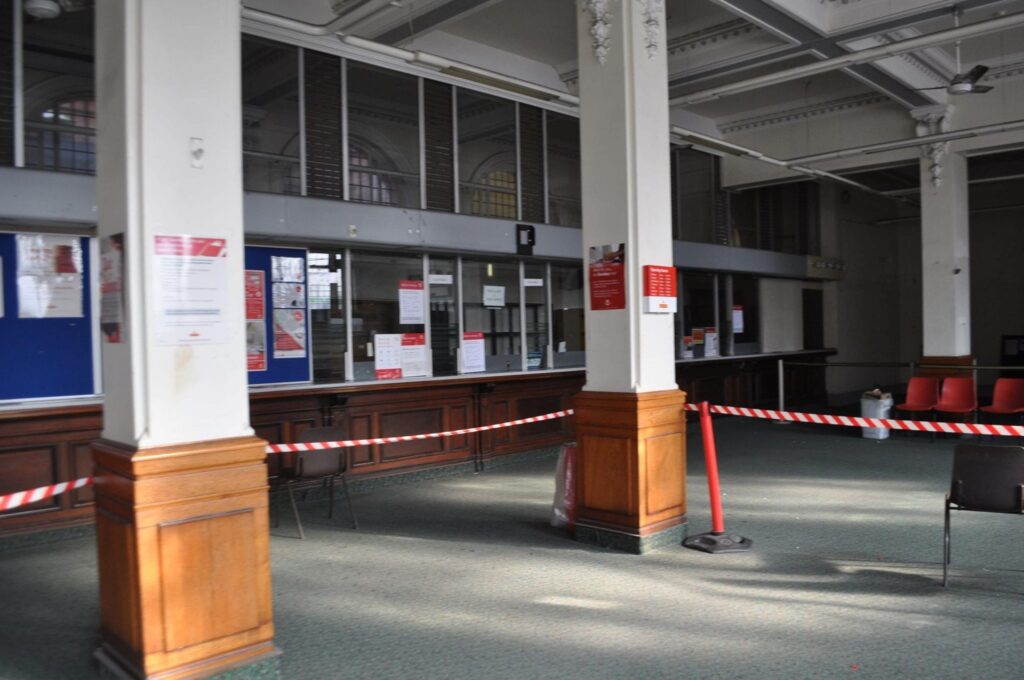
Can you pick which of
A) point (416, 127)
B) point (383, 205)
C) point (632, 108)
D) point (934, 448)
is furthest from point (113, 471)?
point (934, 448)

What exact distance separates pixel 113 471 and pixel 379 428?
3.86 metres

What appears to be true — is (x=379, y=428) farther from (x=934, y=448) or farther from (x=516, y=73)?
(x=934, y=448)

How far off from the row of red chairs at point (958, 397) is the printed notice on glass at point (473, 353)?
17.4ft

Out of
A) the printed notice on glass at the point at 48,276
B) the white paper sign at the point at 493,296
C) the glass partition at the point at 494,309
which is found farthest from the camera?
the white paper sign at the point at 493,296

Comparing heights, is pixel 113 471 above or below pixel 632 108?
below

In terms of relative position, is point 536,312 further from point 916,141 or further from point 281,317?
point 916,141

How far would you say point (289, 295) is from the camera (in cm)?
636

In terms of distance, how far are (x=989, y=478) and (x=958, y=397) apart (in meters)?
6.15

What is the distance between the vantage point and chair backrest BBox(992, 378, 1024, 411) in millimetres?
8820

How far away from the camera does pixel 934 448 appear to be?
8312 mm

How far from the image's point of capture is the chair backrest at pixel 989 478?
3768mm

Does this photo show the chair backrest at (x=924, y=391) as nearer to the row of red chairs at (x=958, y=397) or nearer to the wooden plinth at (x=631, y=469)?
the row of red chairs at (x=958, y=397)

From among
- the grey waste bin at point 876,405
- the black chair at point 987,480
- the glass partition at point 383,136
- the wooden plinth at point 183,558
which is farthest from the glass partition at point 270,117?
the grey waste bin at point 876,405

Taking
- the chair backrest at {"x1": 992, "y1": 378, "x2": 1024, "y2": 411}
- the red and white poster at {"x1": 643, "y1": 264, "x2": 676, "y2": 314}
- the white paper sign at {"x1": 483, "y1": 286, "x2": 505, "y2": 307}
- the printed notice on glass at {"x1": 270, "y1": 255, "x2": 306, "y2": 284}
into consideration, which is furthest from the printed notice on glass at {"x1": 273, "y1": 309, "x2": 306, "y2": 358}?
the chair backrest at {"x1": 992, "y1": 378, "x2": 1024, "y2": 411}
